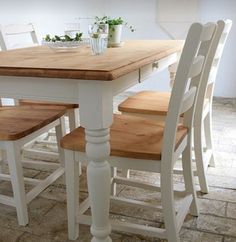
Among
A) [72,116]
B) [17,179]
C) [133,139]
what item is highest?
[133,139]

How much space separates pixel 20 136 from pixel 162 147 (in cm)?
64

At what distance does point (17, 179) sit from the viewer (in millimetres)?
1515

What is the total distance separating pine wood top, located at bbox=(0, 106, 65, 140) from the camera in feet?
4.85

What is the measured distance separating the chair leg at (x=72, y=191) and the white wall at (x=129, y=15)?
9.03 feet

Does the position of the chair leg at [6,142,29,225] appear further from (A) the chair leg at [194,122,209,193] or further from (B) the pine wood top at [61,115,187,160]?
(A) the chair leg at [194,122,209,193]

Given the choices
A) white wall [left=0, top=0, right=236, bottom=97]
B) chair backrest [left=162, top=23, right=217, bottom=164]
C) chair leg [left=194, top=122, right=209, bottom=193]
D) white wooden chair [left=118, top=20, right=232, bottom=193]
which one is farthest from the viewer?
white wall [left=0, top=0, right=236, bottom=97]

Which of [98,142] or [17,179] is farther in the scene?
[17,179]

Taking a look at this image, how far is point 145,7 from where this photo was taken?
12.4 feet

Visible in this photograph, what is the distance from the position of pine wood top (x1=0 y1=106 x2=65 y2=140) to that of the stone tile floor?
430 millimetres

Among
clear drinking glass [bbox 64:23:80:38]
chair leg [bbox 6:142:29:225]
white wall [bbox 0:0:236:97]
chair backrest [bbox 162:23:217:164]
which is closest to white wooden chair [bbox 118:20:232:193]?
chair backrest [bbox 162:23:217:164]

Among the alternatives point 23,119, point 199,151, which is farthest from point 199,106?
point 23,119

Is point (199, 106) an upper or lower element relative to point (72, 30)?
lower

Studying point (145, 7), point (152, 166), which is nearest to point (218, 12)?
point (145, 7)

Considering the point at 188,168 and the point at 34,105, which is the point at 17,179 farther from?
the point at 188,168
